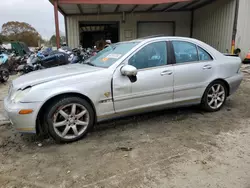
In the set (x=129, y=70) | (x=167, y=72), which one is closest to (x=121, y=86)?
(x=129, y=70)

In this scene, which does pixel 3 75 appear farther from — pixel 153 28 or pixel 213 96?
pixel 153 28

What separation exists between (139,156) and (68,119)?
111 cm

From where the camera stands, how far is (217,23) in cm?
1208

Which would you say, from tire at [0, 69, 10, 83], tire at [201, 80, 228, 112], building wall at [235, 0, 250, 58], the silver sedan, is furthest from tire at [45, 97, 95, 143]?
building wall at [235, 0, 250, 58]

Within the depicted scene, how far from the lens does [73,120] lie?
10.4 feet

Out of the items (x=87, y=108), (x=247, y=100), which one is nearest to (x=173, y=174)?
(x=87, y=108)

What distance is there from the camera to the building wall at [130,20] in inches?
536

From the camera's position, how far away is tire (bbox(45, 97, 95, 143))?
3.01 meters

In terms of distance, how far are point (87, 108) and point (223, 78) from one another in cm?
269

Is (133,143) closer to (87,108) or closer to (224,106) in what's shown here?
(87,108)

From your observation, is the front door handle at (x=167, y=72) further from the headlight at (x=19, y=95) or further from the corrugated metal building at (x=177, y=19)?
the corrugated metal building at (x=177, y=19)

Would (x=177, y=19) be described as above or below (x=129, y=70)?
above

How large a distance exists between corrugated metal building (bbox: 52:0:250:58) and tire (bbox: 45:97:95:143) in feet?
30.6

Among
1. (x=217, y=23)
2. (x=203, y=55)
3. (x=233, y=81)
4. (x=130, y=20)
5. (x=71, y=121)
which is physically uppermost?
(x=130, y=20)
